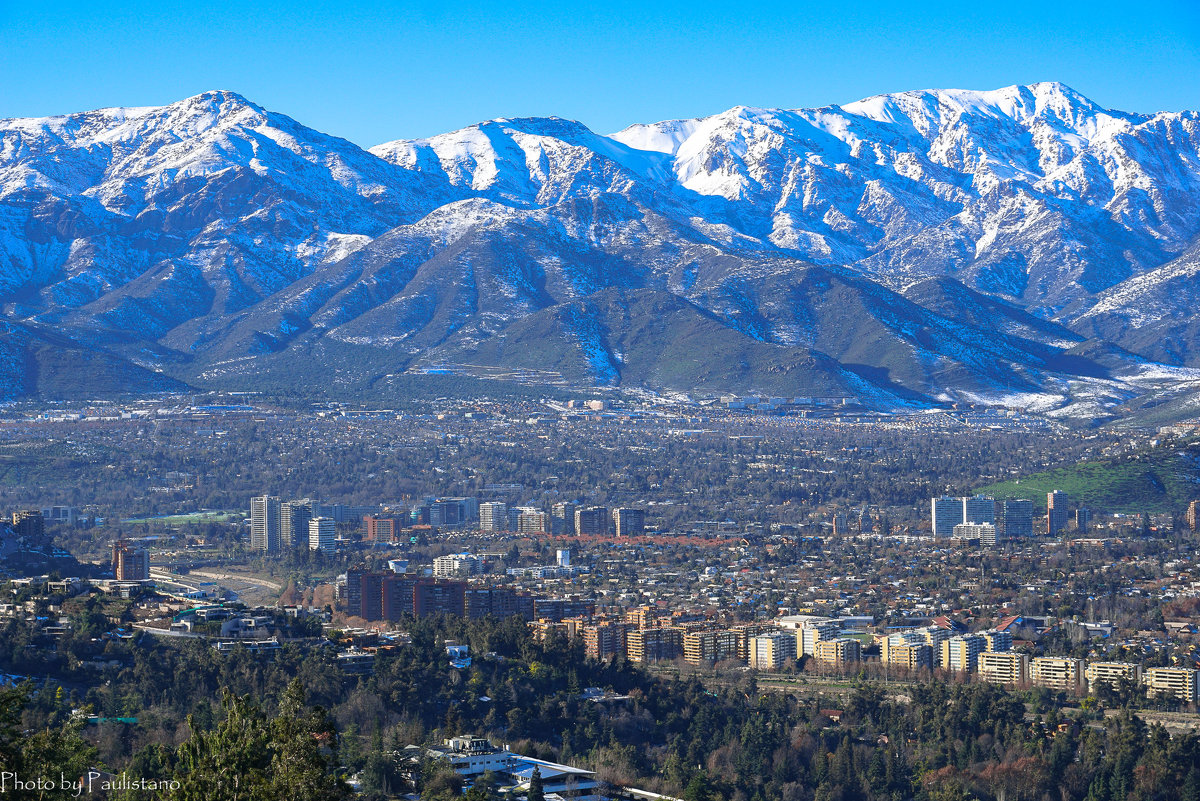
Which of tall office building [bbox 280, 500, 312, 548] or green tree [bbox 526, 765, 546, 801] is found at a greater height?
tall office building [bbox 280, 500, 312, 548]

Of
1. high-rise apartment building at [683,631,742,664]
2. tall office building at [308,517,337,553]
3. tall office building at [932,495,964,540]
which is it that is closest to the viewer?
high-rise apartment building at [683,631,742,664]

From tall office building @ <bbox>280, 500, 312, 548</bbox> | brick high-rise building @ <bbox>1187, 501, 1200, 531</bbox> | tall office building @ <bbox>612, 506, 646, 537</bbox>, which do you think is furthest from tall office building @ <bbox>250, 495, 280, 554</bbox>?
brick high-rise building @ <bbox>1187, 501, 1200, 531</bbox>

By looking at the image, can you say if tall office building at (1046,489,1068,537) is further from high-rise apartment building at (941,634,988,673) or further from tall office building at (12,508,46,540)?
tall office building at (12,508,46,540)

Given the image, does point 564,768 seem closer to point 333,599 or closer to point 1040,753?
point 1040,753

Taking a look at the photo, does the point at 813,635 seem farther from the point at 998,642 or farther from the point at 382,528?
the point at 382,528

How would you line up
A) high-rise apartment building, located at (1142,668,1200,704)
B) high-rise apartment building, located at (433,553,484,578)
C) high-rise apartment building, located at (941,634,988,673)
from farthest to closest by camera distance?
high-rise apartment building, located at (433,553,484,578), high-rise apartment building, located at (941,634,988,673), high-rise apartment building, located at (1142,668,1200,704)

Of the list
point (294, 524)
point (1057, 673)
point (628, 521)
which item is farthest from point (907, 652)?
point (628, 521)

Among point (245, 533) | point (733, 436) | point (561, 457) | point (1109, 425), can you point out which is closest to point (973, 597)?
point (245, 533)

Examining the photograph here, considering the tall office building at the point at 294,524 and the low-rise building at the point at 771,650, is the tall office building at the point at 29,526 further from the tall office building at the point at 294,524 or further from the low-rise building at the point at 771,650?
the low-rise building at the point at 771,650

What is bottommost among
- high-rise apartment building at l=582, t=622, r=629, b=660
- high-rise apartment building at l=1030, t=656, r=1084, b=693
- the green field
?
high-rise apartment building at l=1030, t=656, r=1084, b=693
